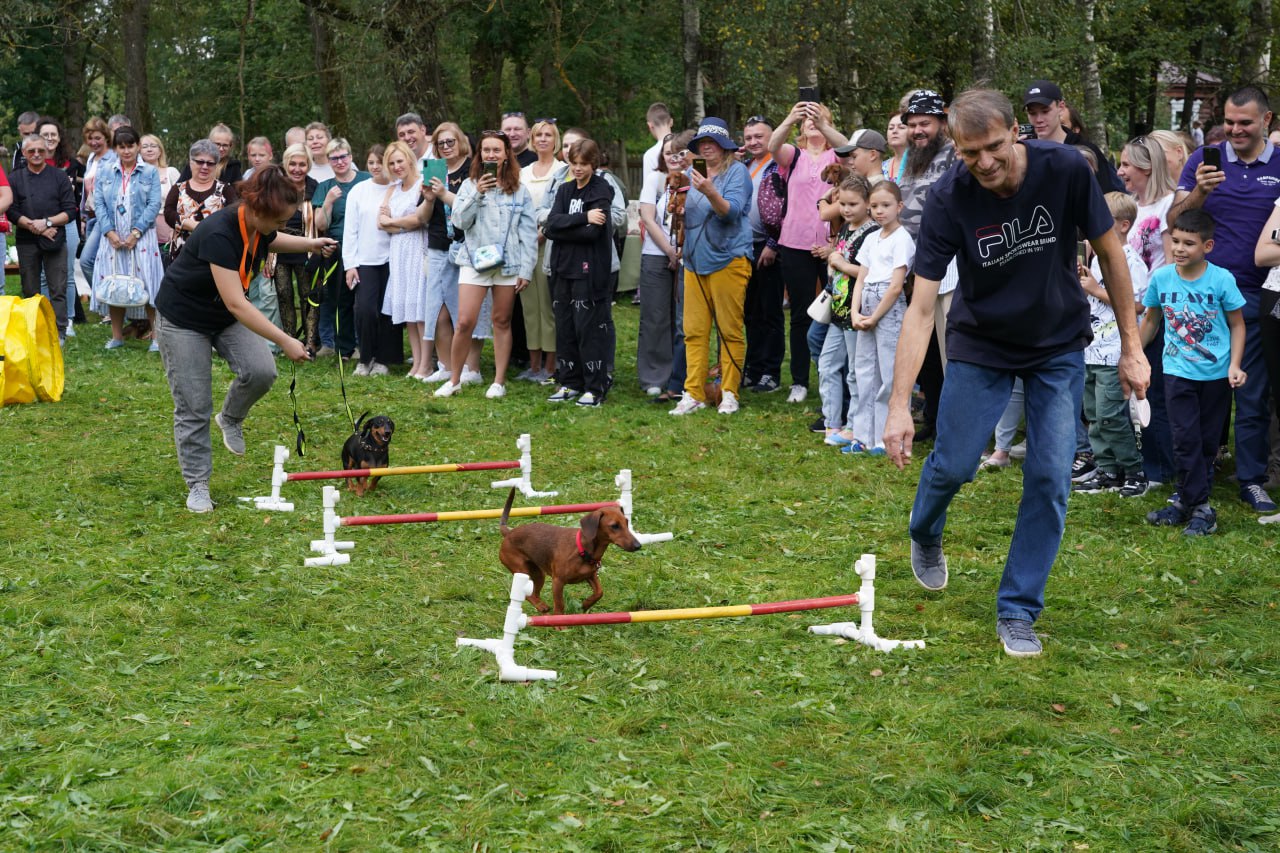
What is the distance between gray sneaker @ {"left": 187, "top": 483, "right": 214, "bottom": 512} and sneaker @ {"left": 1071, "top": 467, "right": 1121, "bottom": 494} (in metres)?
5.42

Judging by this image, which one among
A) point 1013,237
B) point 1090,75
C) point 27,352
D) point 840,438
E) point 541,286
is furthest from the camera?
point 1090,75

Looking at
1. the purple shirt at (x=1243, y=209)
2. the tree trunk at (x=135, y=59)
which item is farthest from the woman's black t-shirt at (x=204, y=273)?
the tree trunk at (x=135, y=59)

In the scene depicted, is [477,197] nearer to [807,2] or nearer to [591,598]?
[591,598]

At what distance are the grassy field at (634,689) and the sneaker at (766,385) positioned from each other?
3.59 metres

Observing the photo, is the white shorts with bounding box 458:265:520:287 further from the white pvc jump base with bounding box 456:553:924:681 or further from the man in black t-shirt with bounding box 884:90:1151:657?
the man in black t-shirt with bounding box 884:90:1151:657

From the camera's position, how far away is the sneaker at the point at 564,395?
36.9ft

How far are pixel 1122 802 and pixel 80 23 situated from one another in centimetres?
2627

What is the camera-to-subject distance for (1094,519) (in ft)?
24.8

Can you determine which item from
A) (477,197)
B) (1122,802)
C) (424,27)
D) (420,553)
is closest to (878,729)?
(1122,802)

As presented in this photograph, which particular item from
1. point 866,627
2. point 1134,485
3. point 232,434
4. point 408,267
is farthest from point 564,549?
point 408,267

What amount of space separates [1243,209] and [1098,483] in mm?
1918

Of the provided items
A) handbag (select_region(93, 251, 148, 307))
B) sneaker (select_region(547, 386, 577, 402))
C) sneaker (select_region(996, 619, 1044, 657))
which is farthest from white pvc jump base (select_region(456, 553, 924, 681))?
handbag (select_region(93, 251, 148, 307))

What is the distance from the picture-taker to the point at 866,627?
530cm

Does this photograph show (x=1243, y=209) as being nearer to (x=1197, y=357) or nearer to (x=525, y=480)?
(x=1197, y=357)
